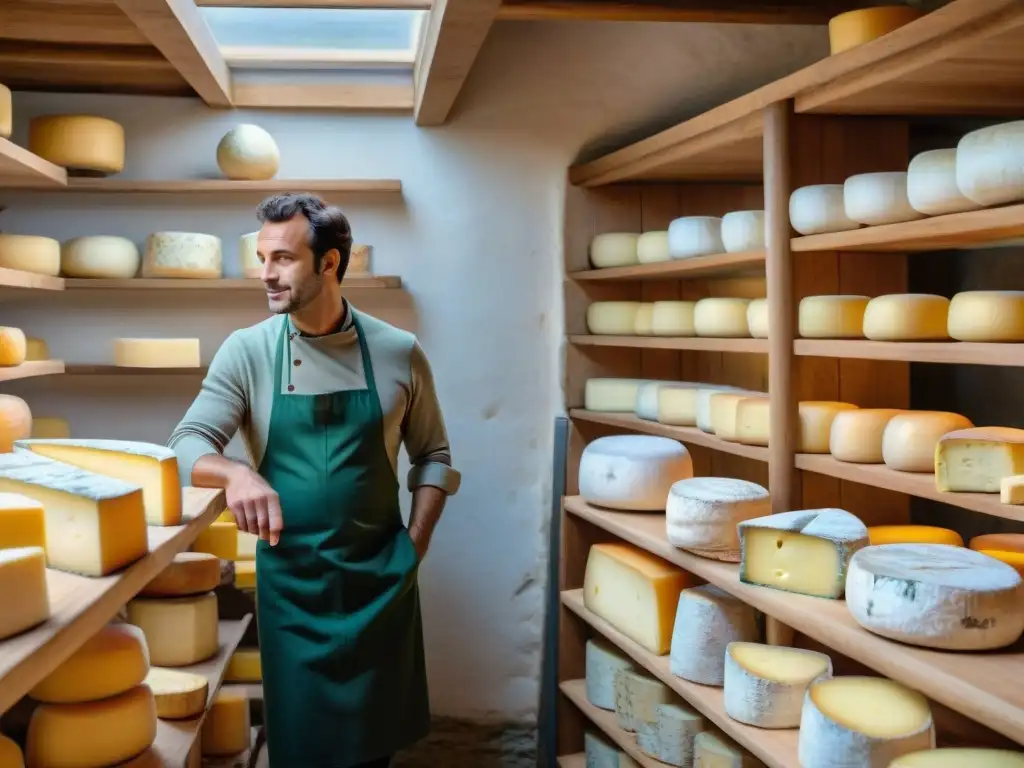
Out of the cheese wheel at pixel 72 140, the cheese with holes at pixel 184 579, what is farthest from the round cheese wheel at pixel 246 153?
the cheese with holes at pixel 184 579

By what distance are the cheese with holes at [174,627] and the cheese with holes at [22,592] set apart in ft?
4.80

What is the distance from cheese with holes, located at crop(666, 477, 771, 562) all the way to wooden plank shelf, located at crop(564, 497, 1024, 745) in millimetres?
105

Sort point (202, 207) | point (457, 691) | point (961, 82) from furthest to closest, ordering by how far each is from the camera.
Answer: point (457, 691) < point (202, 207) < point (961, 82)

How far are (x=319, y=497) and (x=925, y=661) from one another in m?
1.39

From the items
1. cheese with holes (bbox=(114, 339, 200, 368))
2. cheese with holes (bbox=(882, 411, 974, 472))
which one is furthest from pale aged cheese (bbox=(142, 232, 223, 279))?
cheese with holes (bbox=(882, 411, 974, 472))

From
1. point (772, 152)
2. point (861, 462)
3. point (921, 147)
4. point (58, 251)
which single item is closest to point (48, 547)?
point (861, 462)

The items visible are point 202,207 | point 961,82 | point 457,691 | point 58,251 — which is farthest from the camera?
point 457,691

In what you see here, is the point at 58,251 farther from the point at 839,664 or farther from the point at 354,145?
the point at 839,664

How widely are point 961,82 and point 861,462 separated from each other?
0.81 m

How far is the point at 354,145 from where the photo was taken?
3607 mm

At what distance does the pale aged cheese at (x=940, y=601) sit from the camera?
1.67 metres

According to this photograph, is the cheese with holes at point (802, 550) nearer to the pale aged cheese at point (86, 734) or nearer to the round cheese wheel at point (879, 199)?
the round cheese wheel at point (879, 199)

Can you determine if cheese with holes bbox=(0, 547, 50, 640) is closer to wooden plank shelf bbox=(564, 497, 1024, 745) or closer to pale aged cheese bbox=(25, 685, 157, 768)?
pale aged cheese bbox=(25, 685, 157, 768)

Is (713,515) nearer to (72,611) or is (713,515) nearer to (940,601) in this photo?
(940,601)
